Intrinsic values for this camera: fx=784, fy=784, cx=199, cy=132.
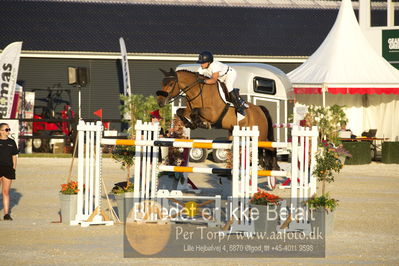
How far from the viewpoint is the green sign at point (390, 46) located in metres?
29.7

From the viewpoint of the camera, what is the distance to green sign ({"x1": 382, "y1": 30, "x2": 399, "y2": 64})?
29656 mm

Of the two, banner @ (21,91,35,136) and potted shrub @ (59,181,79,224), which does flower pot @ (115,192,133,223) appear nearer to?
potted shrub @ (59,181,79,224)

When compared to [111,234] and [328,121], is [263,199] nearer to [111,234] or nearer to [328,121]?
[111,234]

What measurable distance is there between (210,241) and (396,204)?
5.77 metres

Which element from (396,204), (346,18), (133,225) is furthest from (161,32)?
(133,225)

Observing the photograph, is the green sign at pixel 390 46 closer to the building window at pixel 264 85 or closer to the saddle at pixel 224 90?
the building window at pixel 264 85

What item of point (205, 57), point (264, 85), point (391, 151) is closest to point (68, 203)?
point (205, 57)

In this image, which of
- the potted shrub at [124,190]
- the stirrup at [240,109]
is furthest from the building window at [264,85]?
the potted shrub at [124,190]

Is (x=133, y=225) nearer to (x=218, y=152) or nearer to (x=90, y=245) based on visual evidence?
(x=90, y=245)

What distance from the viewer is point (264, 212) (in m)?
11.0

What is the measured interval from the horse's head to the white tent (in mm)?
12684

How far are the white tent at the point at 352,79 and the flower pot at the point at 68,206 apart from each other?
14539mm

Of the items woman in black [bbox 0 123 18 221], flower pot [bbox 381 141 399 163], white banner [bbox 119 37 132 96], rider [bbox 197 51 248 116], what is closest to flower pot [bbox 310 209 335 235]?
rider [bbox 197 51 248 116]

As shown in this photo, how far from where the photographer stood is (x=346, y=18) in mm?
28359
